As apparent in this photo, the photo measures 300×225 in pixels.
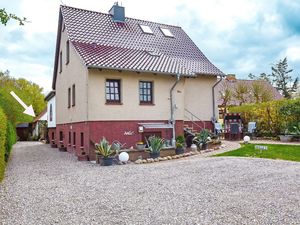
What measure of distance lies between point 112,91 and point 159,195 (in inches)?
363

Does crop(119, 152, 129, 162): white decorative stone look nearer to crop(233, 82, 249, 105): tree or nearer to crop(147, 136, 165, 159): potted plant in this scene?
crop(147, 136, 165, 159): potted plant

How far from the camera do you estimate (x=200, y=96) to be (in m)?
19.9

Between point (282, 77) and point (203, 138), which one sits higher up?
point (282, 77)

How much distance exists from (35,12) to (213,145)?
11.4 m

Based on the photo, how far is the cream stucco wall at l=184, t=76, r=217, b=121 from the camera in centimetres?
1948

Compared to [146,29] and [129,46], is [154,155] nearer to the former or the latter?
[129,46]

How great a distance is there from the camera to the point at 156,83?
16781 millimetres

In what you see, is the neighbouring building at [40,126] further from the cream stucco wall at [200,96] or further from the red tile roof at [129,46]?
the cream stucco wall at [200,96]

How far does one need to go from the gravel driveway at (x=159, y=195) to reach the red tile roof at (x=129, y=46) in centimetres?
637

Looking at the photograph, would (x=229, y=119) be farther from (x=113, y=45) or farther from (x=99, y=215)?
(x=99, y=215)

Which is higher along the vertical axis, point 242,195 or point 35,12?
point 35,12

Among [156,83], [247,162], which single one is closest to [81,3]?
[156,83]

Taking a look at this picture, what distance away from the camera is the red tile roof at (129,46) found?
15.8 m

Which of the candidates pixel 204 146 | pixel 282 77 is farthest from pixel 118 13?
pixel 282 77
